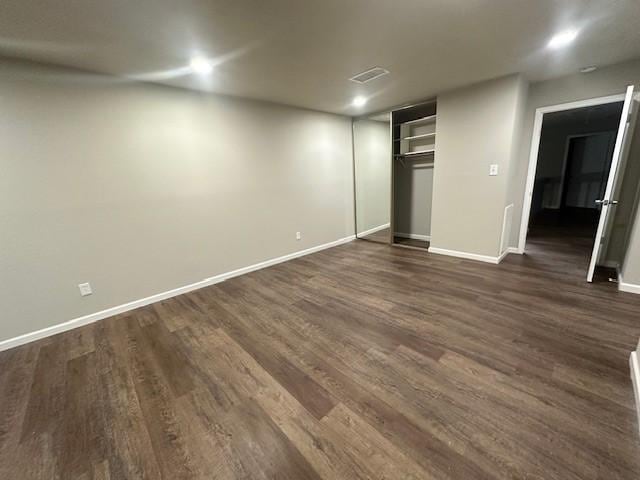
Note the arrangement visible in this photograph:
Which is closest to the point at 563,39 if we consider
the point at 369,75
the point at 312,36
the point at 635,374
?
the point at 369,75

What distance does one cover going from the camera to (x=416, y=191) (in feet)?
16.1

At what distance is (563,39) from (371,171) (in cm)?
336

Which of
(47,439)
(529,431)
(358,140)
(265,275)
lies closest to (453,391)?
(529,431)

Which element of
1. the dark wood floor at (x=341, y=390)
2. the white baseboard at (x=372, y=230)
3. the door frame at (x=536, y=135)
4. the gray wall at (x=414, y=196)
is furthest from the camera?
the white baseboard at (x=372, y=230)

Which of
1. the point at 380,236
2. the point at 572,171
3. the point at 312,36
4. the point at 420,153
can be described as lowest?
the point at 380,236

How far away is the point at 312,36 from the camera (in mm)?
1979

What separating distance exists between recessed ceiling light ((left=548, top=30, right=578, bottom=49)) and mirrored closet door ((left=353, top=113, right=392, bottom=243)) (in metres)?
2.83

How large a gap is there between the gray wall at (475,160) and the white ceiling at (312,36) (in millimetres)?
400

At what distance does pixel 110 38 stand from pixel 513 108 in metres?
4.13

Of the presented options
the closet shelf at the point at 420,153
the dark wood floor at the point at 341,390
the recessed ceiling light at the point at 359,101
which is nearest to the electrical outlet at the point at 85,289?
the dark wood floor at the point at 341,390

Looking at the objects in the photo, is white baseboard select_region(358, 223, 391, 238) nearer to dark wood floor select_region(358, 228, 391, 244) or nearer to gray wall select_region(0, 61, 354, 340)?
dark wood floor select_region(358, 228, 391, 244)

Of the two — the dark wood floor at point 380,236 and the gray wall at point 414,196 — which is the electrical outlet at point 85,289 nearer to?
the dark wood floor at point 380,236

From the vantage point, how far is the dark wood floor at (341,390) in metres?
1.21

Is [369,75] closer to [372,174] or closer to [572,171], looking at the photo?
[372,174]
